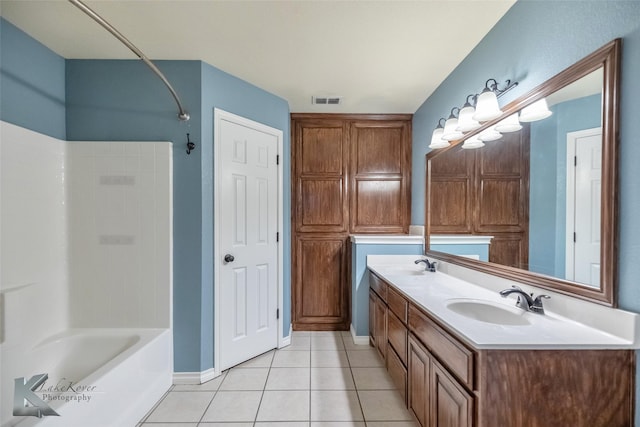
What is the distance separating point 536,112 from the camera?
1.34 metres

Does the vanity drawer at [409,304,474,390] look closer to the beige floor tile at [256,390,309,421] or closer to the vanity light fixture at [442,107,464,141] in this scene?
the beige floor tile at [256,390,309,421]

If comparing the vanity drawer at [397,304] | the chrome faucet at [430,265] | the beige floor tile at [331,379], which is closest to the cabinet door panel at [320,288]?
the beige floor tile at [331,379]

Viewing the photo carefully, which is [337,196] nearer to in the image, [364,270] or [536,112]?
[364,270]

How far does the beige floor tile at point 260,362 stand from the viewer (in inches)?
88.5

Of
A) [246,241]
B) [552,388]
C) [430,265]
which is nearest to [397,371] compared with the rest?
[430,265]

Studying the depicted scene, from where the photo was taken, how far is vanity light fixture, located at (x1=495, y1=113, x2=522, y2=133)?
1470 mm

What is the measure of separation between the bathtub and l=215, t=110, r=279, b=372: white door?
1.53 feet

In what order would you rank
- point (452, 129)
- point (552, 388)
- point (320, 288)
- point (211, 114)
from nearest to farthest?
point (552, 388), point (452, 129), point (211, 114), point (320, 288)

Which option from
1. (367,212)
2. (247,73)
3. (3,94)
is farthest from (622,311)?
(3,94)

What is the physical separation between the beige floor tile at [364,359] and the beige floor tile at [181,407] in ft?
3.71

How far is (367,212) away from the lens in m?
3.01

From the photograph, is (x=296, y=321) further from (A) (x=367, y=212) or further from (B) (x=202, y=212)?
(B) (x=202, y=212)

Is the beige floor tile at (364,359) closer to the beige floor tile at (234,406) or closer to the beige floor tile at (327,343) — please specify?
the beige floor tile at (327,343)

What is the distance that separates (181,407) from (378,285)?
1660 millimetres
